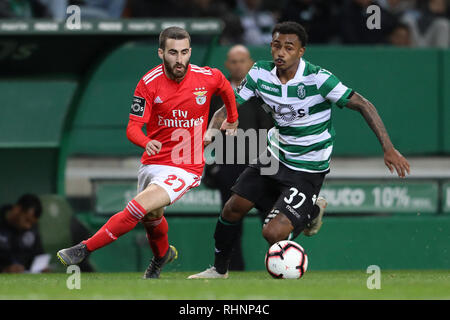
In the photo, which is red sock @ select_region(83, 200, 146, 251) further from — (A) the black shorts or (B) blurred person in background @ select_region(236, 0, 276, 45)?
(B) blurred person in background @ select_region(236, 0, 276, 45)

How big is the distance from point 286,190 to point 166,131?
1.06 meters

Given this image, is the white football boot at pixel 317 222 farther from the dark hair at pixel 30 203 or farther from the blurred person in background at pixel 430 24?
the blurred person in background at pixel 430 24

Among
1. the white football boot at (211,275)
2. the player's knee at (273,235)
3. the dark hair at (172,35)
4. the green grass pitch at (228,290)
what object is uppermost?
the dark hair at (172,35)

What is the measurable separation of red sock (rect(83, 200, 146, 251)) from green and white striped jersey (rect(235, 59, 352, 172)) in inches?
52.7

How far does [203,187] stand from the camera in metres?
11.3

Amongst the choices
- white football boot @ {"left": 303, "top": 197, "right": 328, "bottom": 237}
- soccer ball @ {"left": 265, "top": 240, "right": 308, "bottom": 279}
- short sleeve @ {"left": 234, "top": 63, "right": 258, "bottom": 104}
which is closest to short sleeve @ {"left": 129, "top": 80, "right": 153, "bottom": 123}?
short sleeve @ {"left": 234, "top": 63, "right": 258, "bottom": 104}

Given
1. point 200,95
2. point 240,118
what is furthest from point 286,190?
point 240,118

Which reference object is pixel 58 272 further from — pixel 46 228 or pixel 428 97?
pixel 428 97

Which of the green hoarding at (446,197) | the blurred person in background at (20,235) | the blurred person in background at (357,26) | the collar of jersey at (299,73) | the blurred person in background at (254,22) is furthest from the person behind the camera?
the blurred person in background at (254,22)

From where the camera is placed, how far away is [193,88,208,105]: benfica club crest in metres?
8.00

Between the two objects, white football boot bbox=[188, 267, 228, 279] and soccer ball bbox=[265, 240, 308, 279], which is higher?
soccer ball bbox=[265, 240, 308, 279]

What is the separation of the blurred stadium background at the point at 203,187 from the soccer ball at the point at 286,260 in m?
3.27

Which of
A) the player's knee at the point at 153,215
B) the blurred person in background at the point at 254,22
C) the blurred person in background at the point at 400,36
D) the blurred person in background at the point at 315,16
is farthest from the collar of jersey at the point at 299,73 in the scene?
the blurred person in background at the point at 254,22

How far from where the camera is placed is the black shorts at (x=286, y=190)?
8094 mm
